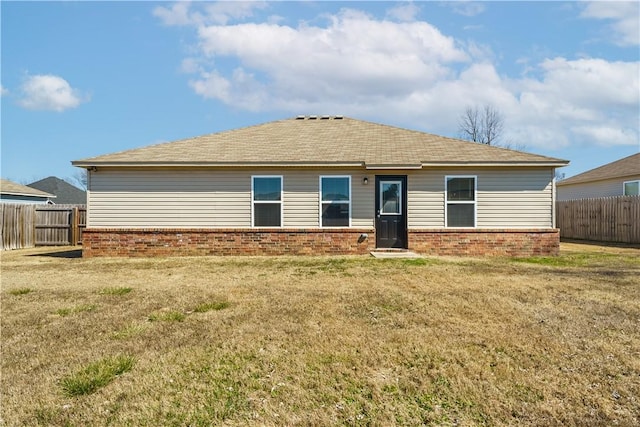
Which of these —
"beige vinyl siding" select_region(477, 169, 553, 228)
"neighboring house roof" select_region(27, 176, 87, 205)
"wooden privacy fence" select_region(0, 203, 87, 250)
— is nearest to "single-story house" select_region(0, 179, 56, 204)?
"wooden privacy fence" select_region(0, 203, 87, 250)

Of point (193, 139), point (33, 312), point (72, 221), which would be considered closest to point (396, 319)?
point (33, 312)

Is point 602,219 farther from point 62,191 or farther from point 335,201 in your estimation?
point 62,191

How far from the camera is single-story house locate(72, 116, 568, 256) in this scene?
11.4 meters

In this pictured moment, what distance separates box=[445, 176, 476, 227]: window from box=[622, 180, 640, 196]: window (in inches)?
478

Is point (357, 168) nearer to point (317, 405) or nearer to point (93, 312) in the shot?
point (93, 312)

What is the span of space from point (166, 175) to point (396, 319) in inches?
364

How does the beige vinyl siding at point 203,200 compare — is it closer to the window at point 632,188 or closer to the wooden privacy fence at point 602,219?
the wooden privacy fence at point 602,219

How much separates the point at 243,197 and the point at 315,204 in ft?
7.14

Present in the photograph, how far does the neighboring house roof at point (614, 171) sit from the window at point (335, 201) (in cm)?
1519

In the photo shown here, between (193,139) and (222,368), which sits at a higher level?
(193,139)

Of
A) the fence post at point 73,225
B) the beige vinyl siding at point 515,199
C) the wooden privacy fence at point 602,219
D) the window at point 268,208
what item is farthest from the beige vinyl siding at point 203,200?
the wooden privacy fence at point 602,219

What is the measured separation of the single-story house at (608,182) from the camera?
18438mm

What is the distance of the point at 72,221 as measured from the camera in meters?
16.2

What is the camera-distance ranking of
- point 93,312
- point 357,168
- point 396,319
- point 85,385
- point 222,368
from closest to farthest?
point 85,385
point 222,368
point 396,319
point 93,312
point 357,168
